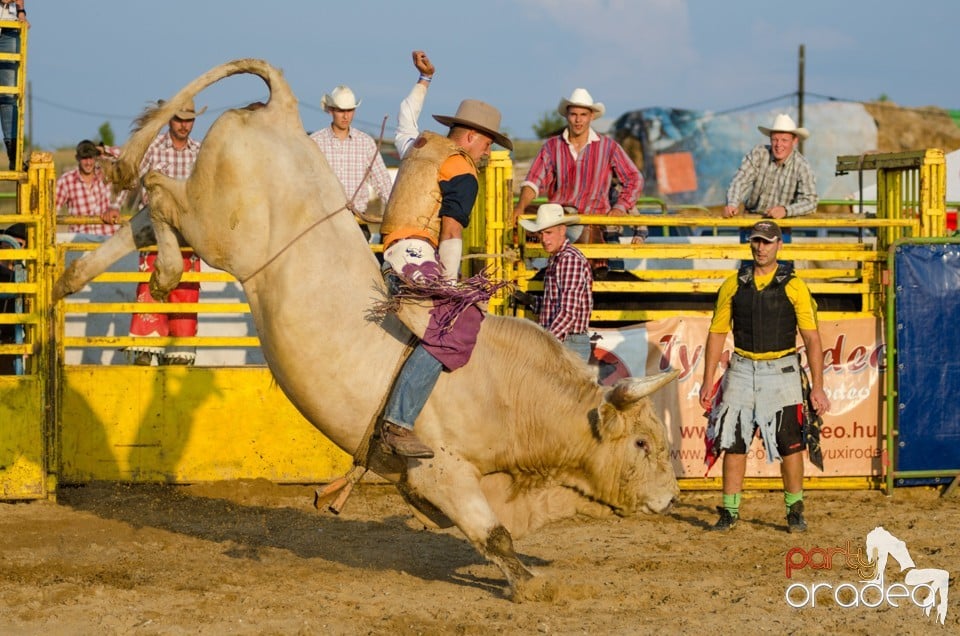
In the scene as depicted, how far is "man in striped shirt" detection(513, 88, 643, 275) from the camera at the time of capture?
1002cm

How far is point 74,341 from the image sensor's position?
9500mm

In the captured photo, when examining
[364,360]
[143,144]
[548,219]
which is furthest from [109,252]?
[548,219]

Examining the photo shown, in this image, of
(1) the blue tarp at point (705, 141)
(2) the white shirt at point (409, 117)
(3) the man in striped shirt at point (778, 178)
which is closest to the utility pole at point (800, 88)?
(1) the blue tarp at point (705, 141)

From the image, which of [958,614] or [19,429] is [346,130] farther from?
[958,614]

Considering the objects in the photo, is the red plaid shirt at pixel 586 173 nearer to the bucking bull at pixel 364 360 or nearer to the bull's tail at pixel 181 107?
the bucking bull at pixel 364 360

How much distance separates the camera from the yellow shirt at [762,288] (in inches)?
330

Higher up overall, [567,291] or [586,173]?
[586,173]

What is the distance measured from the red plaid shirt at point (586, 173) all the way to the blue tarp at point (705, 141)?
2631cm

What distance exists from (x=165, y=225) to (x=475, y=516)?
2.27 m

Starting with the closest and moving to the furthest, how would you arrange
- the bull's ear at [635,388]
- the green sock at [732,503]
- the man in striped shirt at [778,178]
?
the bull's ear at [635,388], the green sock at [732,503], the man in striped shirt at [778,178]

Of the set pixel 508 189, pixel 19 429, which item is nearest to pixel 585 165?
pixel 508 189

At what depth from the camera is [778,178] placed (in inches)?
411

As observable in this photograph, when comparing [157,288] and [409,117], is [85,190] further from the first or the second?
[409,117]

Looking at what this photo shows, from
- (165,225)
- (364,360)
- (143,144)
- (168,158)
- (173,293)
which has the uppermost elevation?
(168,158)
